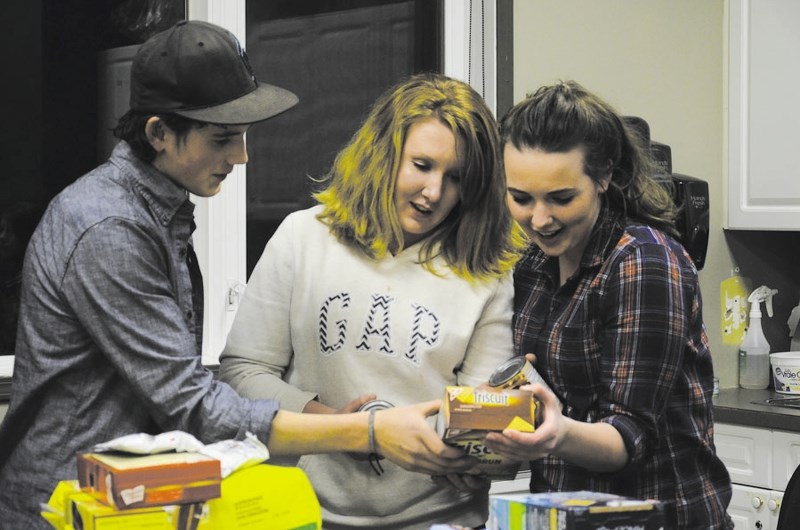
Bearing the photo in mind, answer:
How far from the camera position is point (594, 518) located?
4.05ft

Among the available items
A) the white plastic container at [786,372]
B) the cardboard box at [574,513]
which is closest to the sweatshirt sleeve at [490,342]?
the cardboard box at [574,513]

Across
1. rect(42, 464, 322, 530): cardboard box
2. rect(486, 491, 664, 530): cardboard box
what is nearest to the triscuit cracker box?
rect(486, 491, 664, 530): cardboard box

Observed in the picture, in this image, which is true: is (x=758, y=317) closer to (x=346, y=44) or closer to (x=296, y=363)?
(x=346, y=44)

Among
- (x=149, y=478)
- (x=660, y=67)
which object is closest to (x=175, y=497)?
(x=149, y=478)

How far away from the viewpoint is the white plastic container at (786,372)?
3.64m

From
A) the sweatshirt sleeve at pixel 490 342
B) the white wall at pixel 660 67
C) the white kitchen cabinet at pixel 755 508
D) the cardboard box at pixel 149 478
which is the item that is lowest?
the white kitchen cabinet at pixel 755 508

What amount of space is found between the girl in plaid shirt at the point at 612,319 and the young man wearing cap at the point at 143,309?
221mm

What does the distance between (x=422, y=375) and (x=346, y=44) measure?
160cm

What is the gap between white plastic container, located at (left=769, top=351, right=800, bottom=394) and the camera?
364 cm

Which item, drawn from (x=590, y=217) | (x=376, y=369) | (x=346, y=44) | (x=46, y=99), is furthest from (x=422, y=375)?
(x=346, y=44)

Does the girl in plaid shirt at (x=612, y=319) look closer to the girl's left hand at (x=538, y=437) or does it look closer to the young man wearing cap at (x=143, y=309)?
the girl's left hand at (x=538, y=437)

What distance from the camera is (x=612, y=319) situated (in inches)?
61.7

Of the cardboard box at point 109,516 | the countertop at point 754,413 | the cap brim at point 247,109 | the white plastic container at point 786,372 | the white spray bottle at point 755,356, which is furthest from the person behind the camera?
the white spray bottle at point 755,356

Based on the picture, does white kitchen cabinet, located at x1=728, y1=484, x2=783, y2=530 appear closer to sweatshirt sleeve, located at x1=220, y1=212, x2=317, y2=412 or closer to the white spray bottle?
the white spray bottle
